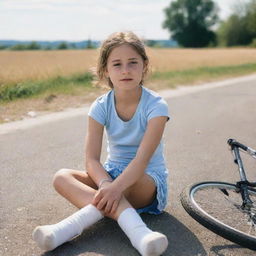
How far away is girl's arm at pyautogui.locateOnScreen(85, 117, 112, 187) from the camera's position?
2.87 metres

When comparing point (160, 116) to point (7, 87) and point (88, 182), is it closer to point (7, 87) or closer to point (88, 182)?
point (88, 182)

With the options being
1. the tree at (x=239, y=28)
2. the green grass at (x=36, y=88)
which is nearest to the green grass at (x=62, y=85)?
the green grass at (x=36, y=88)

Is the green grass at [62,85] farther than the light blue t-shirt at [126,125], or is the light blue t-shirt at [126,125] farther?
the green grass at [62,85]

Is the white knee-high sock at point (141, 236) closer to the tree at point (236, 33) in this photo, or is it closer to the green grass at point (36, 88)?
the green grass at point (36, 88)

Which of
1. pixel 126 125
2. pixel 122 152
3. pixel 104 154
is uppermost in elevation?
pixel 126 125

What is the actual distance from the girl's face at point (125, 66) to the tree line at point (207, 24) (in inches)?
2685

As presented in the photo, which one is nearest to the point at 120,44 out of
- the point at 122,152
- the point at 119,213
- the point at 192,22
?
the point at 122,152

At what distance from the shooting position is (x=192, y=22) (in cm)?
8406

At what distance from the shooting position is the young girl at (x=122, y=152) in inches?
104

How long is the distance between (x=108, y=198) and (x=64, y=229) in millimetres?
306

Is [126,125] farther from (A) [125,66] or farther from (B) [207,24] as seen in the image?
(B) [207,24]

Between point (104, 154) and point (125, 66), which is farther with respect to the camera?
point (104, 154)

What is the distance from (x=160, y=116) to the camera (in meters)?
2.91

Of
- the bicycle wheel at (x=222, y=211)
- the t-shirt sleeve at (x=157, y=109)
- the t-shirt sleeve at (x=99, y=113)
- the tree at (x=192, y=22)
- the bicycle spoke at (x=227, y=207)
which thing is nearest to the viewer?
the bicycle wheel at (x=222, y=211)
